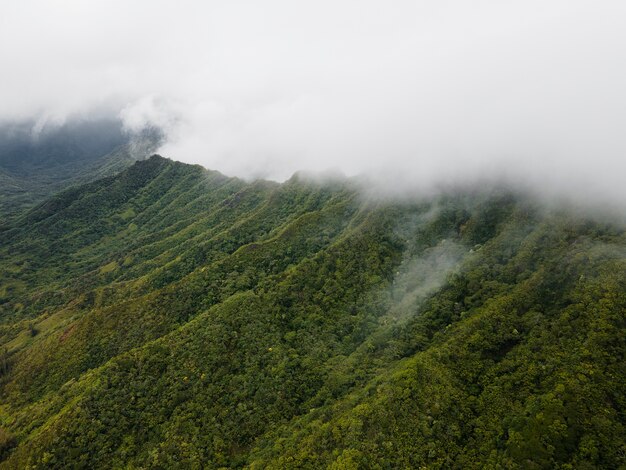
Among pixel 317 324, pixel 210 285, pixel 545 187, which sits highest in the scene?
pixel 545 187

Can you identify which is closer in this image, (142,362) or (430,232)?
(142,362)

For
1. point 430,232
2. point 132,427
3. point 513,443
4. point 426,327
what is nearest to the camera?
point 513,443

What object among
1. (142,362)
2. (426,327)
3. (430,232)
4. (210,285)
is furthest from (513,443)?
(210,285)

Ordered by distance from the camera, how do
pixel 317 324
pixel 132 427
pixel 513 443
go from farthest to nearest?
pixel 317 324
pixel 132 427
pixel 513 443

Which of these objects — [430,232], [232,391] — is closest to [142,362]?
[232,391]

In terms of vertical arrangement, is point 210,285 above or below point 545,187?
below

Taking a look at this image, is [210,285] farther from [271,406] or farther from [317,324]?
[271,406]
